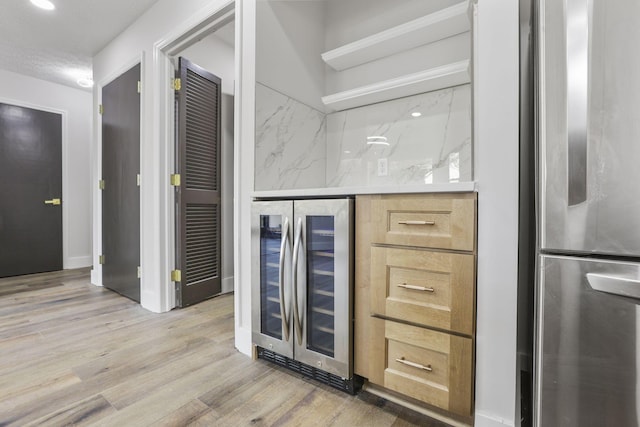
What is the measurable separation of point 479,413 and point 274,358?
0.98 meters

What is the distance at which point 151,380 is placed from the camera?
4.86ft

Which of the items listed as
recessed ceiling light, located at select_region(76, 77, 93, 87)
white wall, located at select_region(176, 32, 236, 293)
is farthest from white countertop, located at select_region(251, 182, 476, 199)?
recessed ceiling light, located at select_region(76, 77, 93, 87)

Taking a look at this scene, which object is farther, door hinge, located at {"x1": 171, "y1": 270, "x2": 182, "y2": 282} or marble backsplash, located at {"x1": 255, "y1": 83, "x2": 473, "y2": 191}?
door hinge, located at {"x1": 171, "y1": 270, "x2": 182, "y2": 282}

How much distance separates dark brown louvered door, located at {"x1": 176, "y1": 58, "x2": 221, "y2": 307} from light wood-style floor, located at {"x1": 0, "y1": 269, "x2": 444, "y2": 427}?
1.35 ft

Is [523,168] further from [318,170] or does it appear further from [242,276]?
[242,276]

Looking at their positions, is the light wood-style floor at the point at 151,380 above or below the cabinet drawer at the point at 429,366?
below

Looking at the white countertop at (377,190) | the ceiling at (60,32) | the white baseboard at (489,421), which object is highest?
the ceiling at (60,32)

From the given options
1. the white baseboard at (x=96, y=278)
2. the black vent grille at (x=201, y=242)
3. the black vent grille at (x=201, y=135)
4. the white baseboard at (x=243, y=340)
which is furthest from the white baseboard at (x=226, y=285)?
the white baseboard at (x=96, y=278)

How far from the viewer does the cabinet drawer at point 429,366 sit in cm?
107

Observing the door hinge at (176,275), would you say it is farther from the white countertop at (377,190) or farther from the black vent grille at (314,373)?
the white countertop at (377,190)

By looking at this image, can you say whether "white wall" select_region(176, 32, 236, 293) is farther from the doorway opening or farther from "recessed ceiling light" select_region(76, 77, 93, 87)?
"recessed ceiling light" select_region(76, 77, 93, 87)

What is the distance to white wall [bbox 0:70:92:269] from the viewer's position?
398cm

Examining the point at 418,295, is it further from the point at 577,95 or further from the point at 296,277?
the point at 577,95

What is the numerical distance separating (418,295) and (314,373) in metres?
0.68
